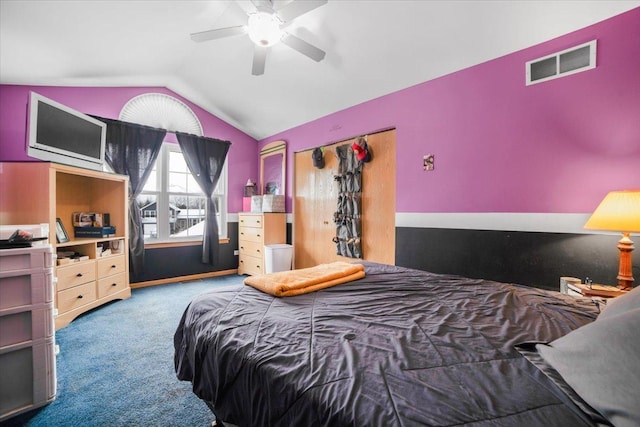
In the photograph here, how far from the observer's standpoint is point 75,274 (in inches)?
104

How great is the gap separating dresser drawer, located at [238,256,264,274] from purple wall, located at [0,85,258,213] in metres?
0.87

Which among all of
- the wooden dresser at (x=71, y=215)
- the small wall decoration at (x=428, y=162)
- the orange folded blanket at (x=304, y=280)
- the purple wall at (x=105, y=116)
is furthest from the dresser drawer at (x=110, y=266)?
the small wall decoration at (x=428, y=162)

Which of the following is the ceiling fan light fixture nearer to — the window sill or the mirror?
the mirror

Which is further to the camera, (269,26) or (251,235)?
(251,235)

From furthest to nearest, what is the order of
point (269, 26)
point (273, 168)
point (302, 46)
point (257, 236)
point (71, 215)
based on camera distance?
point (273, 168) < point (257, 236) < point (71, 215) < point (302, 46) < point (269, 26)

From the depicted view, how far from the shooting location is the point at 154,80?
368cm

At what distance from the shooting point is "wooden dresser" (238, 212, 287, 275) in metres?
4.16

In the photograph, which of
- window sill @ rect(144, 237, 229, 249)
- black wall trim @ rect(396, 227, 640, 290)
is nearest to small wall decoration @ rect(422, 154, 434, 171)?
black wall trim @ rect(396, 227, 640, 290)

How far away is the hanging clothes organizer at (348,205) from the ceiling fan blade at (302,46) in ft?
4.26

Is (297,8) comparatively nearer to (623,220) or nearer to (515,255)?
(623,220)

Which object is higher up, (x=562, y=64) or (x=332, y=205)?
(x=562, y=64)

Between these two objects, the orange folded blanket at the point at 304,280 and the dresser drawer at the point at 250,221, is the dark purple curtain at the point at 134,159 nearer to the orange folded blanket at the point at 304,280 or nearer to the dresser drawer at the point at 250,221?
the dresser drawer at the point at 250,221

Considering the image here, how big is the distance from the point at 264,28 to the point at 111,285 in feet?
10.1

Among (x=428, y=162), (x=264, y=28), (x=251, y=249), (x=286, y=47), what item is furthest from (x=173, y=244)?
(x=428, y=162)
